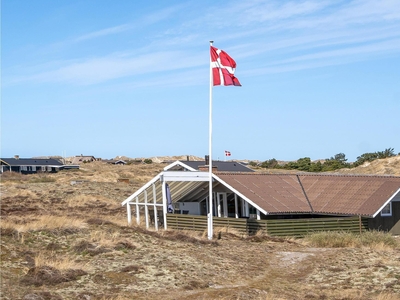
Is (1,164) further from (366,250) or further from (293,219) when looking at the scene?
(366,250)

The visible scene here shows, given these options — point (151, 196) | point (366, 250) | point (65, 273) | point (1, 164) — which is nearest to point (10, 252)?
point (65, 273)

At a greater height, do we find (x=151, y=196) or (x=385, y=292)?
(x=151, y=196)

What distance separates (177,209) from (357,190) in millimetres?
10530

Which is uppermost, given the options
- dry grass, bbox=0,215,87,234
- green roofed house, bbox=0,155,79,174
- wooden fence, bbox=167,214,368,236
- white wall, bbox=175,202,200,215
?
green roofed house, bbox=0,155,79,174

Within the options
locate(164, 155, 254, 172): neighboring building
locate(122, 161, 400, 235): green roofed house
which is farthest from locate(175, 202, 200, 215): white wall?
locate(164, 155, 254, 172): neighboring building

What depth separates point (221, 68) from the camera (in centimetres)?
2694

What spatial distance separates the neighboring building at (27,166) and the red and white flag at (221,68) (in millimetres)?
80051

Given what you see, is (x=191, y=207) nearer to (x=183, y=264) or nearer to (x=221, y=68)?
(x=221, y=68)

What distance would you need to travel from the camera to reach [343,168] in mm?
89250

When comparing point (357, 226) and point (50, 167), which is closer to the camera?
point (357, 226)

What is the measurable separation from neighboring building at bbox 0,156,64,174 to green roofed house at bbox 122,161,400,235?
7100 cm

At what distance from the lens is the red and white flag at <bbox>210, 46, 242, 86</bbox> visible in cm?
2694

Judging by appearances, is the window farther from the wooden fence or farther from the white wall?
the white wall

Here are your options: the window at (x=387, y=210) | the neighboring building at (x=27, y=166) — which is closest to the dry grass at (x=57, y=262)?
the window at (x=387, y=210)
